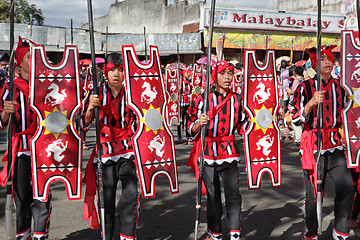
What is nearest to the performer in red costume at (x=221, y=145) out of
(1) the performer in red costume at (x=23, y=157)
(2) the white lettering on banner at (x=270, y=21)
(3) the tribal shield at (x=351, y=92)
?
(3) the tribal shield at (x=351, y=92)

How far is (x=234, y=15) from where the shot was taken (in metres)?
24.1

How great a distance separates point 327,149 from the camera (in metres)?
4.02

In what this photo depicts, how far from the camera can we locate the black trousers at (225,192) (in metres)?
3.98

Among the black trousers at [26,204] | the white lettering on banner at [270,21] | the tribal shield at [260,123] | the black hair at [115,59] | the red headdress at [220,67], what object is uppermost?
the white lettering on banner at [270,21]

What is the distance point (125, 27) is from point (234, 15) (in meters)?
14.6

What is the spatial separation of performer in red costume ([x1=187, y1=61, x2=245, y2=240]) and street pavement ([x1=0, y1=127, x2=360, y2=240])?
56cm

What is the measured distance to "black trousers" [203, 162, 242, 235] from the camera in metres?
3.98

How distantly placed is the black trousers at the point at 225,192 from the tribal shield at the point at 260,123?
155 mm

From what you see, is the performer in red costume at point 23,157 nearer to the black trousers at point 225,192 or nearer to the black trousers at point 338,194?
the black trousers at point 225,192

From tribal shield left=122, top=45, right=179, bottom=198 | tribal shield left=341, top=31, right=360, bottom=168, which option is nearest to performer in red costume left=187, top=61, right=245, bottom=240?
tribal shield left=122, top=45, right=179, bottom=198

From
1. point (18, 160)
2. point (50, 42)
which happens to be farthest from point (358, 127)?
point (50, 42)

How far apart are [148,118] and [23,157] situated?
112cm

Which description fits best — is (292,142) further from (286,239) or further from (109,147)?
(109,147)

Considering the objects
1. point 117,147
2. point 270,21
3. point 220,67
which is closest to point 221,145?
point 220,67
